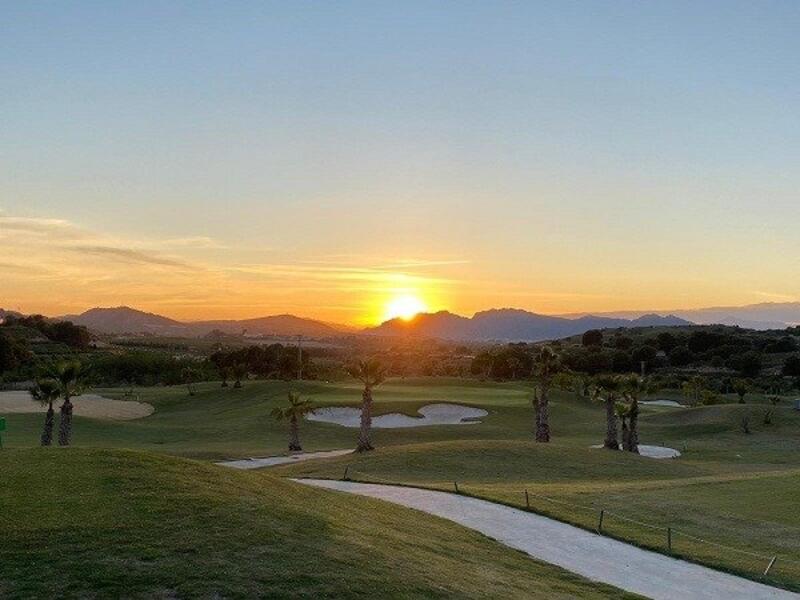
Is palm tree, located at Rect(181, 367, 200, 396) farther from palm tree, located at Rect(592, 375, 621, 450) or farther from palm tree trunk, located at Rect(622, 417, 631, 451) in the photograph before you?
palm tree trunk, located at Rect(622, 417, 631, 451)

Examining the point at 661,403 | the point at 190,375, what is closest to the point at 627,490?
the point at 661,403

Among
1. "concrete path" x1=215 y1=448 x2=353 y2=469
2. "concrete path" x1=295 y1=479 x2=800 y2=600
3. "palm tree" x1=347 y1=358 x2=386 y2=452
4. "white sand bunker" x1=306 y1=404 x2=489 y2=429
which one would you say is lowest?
"concrete path" x1=215 y1=448 x2=353 y2=469

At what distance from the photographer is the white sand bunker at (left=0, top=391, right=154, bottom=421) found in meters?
74.9

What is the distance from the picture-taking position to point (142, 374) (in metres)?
121

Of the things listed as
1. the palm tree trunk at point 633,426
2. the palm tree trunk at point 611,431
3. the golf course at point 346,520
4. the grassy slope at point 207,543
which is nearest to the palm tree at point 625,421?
the palm tree trunk at point 633,426

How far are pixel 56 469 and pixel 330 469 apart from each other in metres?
20.2

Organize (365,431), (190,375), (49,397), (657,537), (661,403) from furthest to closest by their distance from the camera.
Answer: (190,375)
(661,403)
(365,431)
(49,397)
(657,537)

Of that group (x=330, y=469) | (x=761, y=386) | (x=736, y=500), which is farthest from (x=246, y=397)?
(x=761, y=386)

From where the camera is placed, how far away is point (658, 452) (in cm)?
5694

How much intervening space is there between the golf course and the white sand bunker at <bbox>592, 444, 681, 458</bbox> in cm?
362

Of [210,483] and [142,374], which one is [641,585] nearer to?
[210,483]

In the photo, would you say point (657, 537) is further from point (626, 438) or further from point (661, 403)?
point (661, 403)

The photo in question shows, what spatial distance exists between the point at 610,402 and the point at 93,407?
52.2 m

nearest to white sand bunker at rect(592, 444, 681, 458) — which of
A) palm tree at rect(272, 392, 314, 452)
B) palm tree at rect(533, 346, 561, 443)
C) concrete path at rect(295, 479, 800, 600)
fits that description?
palm tree at rect(533, 346, 561, 443)
